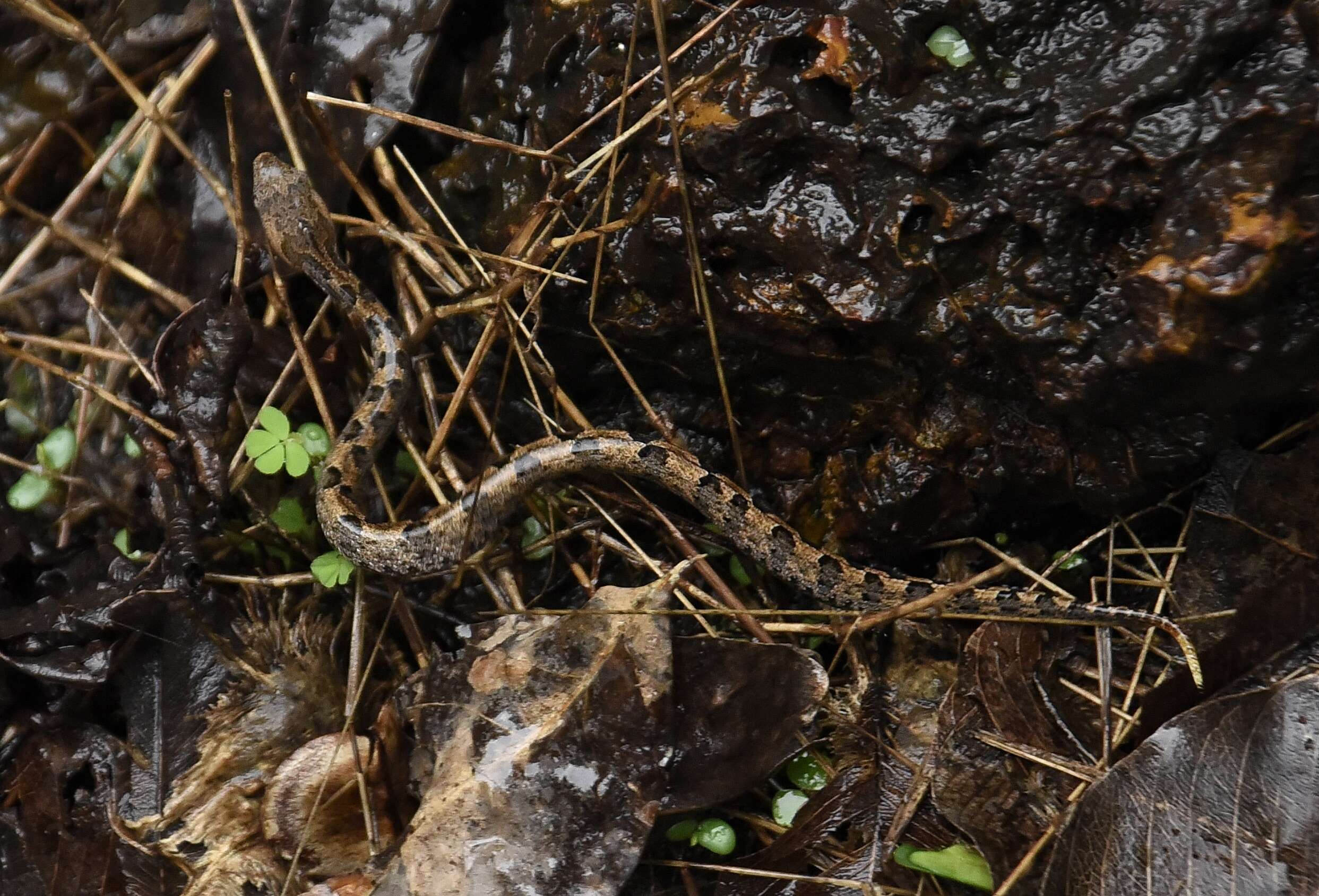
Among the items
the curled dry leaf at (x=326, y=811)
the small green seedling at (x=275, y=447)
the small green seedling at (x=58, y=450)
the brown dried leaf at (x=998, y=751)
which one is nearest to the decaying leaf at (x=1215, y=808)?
the brown dried leaf at (x=998, y=751)

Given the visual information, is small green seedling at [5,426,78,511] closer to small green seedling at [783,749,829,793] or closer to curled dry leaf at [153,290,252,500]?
curled dry leaf at [153,290,252,500]

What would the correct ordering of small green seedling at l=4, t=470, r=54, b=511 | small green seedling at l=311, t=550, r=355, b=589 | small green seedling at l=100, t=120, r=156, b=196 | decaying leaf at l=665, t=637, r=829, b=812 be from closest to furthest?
decaying leaf at l=665, t=637, r=829, b=812 < small green seedling at l=311, t=550, r=355, b=589 < small green seedling at l=4, t=470, r=54, b=511 < small green seedling at l=100, t=120, r=156, b=196

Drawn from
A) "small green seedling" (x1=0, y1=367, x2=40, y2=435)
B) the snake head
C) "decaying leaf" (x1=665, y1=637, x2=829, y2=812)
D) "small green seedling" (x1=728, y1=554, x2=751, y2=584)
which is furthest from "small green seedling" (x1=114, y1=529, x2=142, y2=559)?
"small green seedling" (x1=728, y1=554, x2=751, y2=584)

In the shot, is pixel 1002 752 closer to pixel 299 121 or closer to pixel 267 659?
pixel 267 659

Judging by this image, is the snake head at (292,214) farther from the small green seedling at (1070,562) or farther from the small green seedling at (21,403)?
the small green seedling at (1070,562)

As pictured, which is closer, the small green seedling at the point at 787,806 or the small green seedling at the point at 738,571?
the small green seedling at the point at 787,806

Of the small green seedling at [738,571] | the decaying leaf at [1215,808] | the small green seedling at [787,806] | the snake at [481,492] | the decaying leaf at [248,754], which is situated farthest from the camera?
the small green seedling at [738,571]
